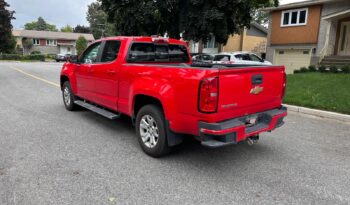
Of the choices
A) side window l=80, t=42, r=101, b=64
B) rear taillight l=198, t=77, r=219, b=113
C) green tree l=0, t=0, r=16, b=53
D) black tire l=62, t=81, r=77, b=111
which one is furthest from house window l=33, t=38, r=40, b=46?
rear taillight l=198, t=77, r=219, b=113

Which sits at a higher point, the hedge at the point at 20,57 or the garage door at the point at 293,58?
the garage door at the point at 293,58

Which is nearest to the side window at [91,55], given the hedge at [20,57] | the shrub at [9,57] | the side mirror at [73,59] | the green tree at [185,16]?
the side mirror at [73,59]

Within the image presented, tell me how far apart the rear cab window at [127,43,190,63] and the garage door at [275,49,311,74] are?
1701 centimetres

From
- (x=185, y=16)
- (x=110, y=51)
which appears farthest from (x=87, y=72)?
(x=185, y=16)

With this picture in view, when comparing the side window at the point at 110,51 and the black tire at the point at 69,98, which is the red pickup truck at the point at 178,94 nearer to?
the side window at the point at 110,51

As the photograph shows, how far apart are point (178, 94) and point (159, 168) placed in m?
1.13

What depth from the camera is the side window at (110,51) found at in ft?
17.4

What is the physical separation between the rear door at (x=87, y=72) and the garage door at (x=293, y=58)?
58.4ft

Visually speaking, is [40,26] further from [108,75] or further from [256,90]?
[256,90]

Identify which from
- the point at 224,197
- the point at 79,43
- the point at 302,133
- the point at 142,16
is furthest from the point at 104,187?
the point at 79,43

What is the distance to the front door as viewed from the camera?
19125 mm

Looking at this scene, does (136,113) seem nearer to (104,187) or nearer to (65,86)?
(104,187)

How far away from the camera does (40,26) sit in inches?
4722

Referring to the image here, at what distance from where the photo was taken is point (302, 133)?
5.89m
